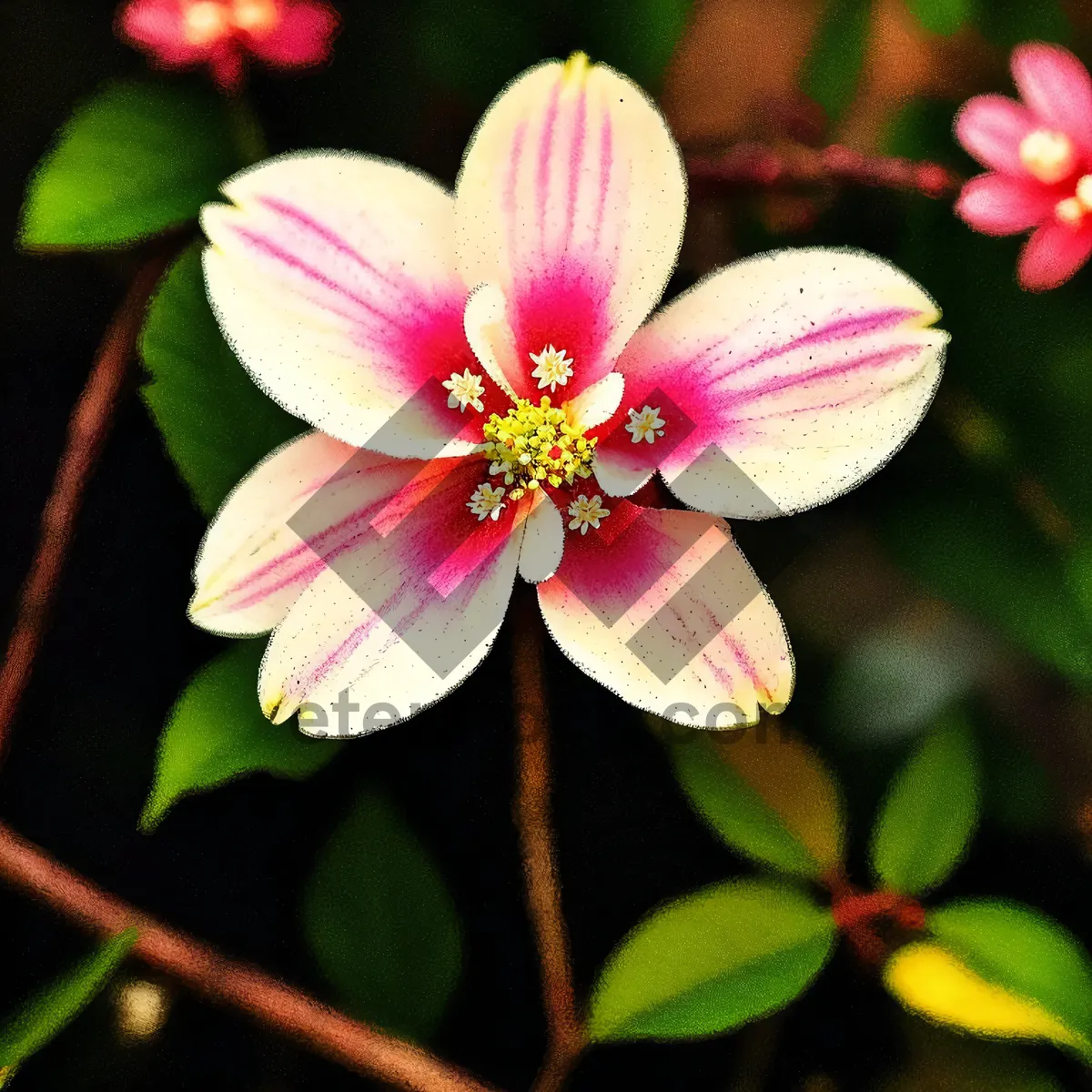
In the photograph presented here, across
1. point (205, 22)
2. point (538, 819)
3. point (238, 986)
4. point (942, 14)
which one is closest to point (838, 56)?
point (942, 14)

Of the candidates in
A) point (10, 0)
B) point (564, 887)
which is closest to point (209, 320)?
point (10, 0)

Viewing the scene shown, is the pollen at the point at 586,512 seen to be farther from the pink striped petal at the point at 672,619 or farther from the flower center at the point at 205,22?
the flower center at the point at 205,22

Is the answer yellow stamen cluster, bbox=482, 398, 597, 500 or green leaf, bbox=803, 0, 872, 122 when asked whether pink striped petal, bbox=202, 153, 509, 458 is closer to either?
yellow stamen cluster, bbox=482, 398, 597, 500

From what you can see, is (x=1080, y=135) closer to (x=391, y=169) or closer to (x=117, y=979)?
(x=391, y=169)

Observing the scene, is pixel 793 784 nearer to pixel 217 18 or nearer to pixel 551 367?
pixel 551 367

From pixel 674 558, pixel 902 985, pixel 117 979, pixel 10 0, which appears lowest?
pixel 117 979

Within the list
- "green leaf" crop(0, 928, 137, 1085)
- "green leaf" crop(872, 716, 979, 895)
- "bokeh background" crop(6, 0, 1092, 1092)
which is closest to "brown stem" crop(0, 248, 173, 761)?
"bokeh background" crop(6, 0, 1092, 1092)
